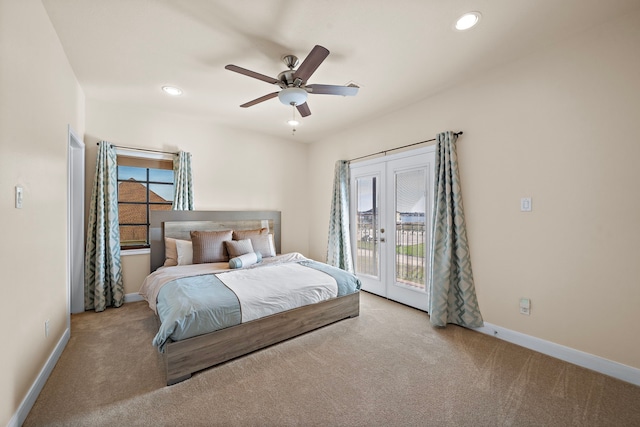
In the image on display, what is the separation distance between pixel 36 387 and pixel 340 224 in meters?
3.65

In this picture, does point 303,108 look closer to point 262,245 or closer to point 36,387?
point 262,245

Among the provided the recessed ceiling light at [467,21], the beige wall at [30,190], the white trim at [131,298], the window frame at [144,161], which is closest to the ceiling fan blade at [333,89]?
the recessed ceiling light at [467,21]

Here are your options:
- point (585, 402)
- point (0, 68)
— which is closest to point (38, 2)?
point (0, 68)

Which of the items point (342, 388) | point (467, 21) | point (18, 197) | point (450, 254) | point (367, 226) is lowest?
point (342, 388)

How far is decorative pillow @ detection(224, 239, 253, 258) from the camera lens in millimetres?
3573

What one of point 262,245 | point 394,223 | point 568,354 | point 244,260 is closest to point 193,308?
point 244,260

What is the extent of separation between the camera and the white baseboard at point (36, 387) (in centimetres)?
154

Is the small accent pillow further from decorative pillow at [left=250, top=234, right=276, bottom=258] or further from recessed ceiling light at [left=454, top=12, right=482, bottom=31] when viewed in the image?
recessed ceiling light at [left=454, top=12, right=482, bottom=31]

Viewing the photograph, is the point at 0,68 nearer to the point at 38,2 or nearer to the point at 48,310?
the point at 38,2

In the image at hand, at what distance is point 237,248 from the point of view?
359 centimetres

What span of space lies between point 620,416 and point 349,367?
5.74 feet

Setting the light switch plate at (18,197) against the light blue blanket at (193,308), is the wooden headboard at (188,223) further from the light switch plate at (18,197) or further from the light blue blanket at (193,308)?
the light switch plate at (18,197)

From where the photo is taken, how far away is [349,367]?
2186mm

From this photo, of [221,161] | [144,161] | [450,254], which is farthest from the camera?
[221,161]
